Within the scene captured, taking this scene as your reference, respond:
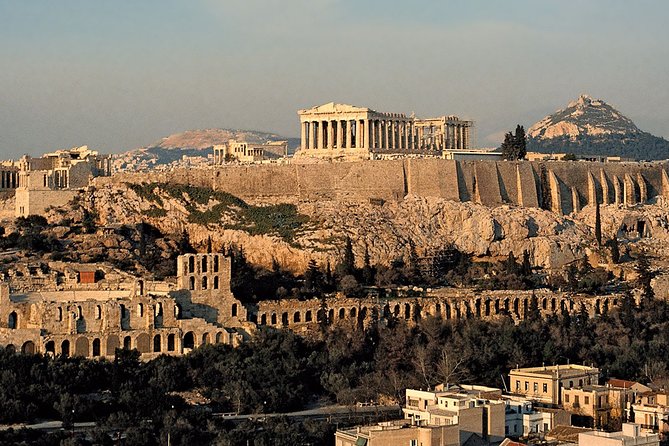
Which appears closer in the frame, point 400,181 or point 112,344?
point 112,344

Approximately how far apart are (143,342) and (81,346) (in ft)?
7.41

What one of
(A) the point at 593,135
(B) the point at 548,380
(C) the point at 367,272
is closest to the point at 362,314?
(C) the point at 367,272

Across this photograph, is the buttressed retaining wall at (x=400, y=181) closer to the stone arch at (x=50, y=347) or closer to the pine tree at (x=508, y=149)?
the pine tree at (x=508, y=149)

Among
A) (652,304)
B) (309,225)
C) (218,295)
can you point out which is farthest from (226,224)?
(652,304)

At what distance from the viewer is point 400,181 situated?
Answer: 276 feet

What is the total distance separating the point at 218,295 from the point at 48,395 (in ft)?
34.7

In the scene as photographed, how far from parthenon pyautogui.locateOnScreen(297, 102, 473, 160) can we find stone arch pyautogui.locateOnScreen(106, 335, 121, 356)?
29598mm

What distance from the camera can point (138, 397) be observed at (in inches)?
2258

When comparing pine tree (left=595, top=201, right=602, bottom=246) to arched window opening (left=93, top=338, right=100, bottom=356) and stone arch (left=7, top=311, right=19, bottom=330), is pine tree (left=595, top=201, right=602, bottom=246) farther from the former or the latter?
stone arch (left=7, top=311, right=19, bottom=330)

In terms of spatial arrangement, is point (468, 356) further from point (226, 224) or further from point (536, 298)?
point (226, 224)

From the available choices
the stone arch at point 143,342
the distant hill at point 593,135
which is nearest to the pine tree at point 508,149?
the stone arch at point 143,342

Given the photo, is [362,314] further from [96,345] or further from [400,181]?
[400,181]

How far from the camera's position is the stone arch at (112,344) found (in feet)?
203

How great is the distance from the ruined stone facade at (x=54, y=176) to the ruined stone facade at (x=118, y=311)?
37.7ft
